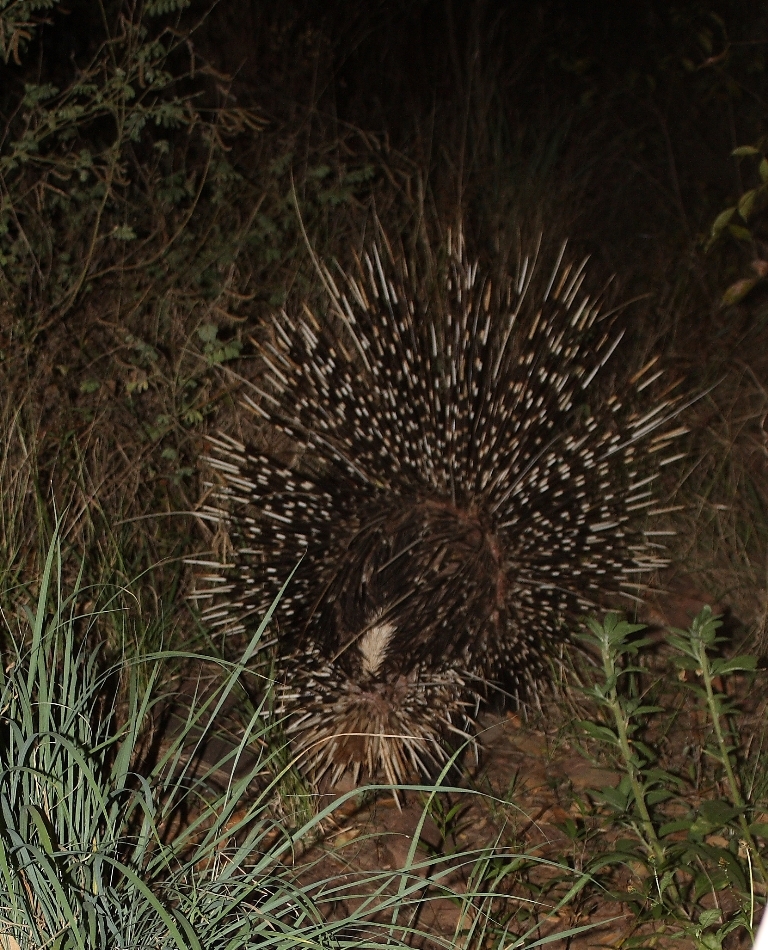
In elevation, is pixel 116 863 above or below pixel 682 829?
above

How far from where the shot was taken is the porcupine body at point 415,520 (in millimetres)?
2545

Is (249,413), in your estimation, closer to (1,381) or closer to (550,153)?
(1,381)

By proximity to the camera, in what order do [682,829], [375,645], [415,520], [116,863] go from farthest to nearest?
[415,520] → [375,645] → [682,829] → [116,863]

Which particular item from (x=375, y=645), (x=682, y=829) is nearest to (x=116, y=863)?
(x=375, y=645)

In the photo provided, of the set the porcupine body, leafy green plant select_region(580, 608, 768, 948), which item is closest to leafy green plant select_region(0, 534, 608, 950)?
leafy green plant select_region(580, 608, 768, 948)

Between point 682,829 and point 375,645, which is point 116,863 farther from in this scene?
point 682,829

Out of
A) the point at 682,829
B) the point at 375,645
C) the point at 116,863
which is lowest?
the point at 682,829

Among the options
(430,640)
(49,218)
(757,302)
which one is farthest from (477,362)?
(757,302)

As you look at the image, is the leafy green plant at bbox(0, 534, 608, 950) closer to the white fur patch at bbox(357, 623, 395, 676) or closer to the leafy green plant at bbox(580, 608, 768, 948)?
the leafy green plant at bbox(580, 608, 768, 948)

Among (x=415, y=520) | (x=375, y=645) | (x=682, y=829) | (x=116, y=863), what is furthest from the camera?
(x=415, y=520)

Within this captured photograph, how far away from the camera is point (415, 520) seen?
103 inches

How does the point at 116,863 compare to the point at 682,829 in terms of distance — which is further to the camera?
the point at 682,829

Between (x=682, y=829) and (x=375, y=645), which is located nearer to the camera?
(x=682, y=829)

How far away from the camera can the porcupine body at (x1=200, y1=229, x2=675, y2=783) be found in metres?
2.54
